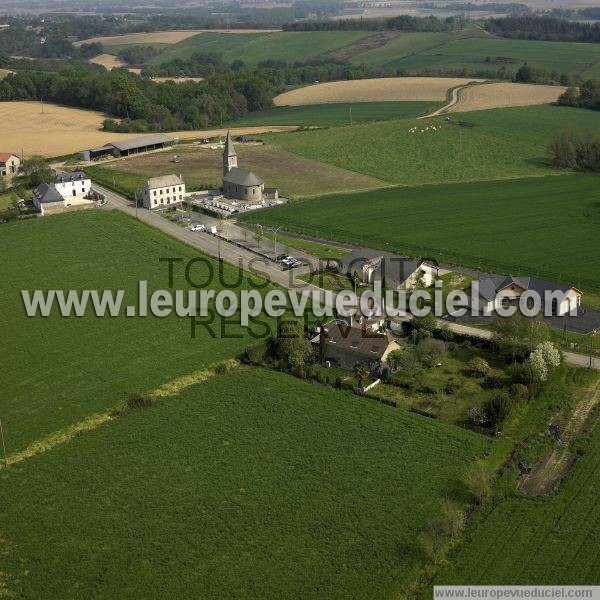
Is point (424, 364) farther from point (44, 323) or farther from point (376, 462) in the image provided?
point (44, 323)

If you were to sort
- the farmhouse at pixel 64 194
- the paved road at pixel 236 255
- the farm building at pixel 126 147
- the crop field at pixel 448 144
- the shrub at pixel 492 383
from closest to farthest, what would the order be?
the shrub at pixel 492 383 → the paved road at pixel 236 255 → the farmhouse at pixel 64 194 → the crop field at pixel 448 144 → the farm building at pixel 126 147

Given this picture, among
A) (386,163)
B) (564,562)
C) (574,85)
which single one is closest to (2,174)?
(386,163)

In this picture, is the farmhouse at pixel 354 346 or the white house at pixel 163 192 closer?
the farmhouse at pixel 354 346

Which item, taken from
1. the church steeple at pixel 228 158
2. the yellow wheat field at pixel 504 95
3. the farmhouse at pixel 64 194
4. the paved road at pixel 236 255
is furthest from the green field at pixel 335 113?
the paved road at pixel 236 255

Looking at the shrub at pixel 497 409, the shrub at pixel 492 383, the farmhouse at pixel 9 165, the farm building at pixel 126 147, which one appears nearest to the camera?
the shrub at pixel 497 409

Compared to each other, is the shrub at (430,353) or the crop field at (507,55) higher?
the crop field at (507,55)

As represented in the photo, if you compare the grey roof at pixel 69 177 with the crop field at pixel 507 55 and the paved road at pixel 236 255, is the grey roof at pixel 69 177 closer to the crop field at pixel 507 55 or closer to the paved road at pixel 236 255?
the paved road at pixel 236 255

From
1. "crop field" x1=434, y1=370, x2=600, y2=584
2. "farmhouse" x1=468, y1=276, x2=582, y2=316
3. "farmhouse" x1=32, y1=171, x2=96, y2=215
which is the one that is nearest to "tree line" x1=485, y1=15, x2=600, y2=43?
"farmhouse" x1=32, y1=171, x2=96, y2=215
